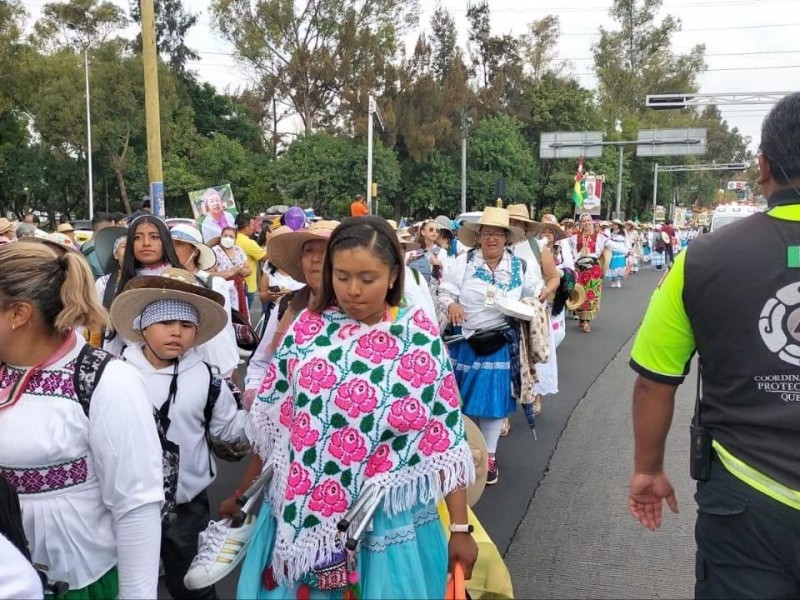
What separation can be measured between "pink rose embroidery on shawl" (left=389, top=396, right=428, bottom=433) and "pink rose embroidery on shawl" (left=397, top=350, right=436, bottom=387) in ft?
0.19

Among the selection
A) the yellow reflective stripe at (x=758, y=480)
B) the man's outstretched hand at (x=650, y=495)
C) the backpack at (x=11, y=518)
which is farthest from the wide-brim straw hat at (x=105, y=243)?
the yellow reflective stripe at (x=758, y=480)

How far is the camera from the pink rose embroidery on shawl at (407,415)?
212 centimetres

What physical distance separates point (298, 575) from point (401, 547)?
31 centimetres

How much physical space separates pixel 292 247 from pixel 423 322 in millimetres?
1509

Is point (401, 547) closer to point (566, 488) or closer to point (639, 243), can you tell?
point (566, 488)

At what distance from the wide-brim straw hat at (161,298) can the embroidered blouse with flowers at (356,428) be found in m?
0.88

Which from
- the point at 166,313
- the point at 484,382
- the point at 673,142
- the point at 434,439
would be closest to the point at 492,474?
the point at 484,382

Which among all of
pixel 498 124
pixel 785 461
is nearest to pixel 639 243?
pixel 498 124

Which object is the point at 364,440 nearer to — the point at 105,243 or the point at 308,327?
the point at 308,327

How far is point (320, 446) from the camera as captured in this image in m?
2.11

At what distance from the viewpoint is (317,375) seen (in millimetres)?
2133

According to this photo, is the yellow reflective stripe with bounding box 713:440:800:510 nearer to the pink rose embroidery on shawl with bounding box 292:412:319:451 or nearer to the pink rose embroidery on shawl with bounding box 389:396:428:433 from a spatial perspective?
the pink rose embroidery on shawl with bounding box 389:396:428:433

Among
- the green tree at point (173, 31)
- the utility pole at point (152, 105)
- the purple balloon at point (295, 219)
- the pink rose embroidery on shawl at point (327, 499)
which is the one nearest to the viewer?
the pink rose embroidery on shawl at point (327, 499)

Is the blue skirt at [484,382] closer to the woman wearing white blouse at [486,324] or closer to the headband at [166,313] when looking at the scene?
the woman wearing white blouse at [486,324]
